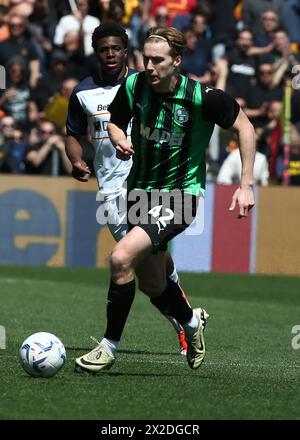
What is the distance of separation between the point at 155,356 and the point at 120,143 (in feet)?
7.20

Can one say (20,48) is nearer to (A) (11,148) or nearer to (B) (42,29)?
(B) (42,29)

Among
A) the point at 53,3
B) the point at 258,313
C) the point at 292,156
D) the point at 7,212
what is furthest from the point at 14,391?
the point at 53,3

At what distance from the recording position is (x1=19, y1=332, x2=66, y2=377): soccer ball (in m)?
7.68

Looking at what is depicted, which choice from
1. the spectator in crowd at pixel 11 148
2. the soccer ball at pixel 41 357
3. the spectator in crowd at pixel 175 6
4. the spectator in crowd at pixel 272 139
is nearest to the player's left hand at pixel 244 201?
the soccer ball at pixel 41 357

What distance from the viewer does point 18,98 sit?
18.3 metres

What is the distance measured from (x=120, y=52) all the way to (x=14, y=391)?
3.61m

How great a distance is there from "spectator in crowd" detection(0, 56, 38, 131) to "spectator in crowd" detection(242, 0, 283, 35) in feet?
16.4

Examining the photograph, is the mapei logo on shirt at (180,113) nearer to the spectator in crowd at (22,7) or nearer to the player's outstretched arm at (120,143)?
the player's outstretched arm at (120,143)

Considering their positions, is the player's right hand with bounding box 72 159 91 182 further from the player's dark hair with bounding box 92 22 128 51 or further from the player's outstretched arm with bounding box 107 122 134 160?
the player's outstretched arm with bounding box 107 122 134 160

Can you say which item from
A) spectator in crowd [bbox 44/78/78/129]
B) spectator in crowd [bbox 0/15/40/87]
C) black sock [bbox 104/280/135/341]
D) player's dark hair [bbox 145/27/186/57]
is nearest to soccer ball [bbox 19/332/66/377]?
black sock [bbox 104/280/135/341]

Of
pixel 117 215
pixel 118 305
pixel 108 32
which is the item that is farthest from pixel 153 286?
pixel 108 32

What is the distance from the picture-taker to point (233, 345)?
401 inches

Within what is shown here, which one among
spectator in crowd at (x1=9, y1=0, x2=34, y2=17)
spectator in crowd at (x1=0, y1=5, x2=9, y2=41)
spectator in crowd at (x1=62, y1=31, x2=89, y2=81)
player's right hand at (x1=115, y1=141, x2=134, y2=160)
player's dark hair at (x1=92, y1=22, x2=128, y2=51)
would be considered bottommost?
player's right hand at (x1=115, y1=141, x2=134, y2=160)

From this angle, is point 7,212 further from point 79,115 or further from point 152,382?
point 152,382
